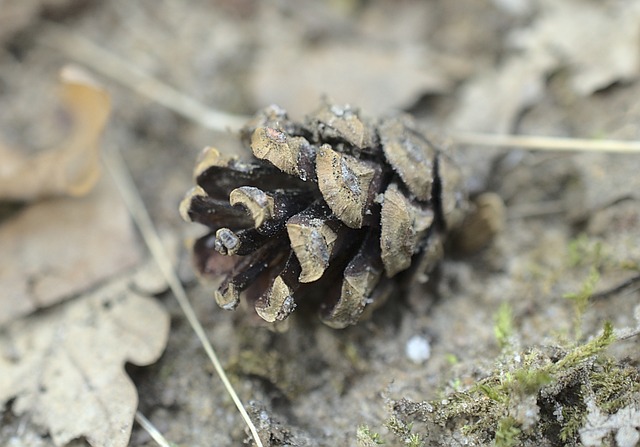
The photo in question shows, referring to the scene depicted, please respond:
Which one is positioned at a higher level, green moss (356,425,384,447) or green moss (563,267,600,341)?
green moss (563,267,600,341)

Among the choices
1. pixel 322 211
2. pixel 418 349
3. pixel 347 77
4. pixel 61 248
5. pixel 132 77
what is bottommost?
pixel 61 248

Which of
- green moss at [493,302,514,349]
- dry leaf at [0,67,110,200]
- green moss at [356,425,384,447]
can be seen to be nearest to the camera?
green moss at [356,425,384,447]

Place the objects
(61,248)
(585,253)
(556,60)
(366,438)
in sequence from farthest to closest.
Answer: (556,60) < (61,248) < (585,253) < (366,438)

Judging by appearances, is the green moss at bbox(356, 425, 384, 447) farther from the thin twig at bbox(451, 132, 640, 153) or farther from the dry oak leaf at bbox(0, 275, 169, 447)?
the thin twig at bbox(451, 132, 640, 153)

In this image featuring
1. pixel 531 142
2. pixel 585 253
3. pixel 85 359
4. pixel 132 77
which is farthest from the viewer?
pixel 132 77

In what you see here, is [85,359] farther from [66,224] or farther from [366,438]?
[366,438]

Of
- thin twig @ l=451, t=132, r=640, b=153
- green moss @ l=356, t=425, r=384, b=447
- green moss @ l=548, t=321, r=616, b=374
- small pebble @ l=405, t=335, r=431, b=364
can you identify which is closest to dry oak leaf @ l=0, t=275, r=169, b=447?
green moss @ l=356, t=425, r=384, b=447

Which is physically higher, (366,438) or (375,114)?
(375,114)

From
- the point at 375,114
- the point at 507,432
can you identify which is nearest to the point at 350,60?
the point at 375,114
